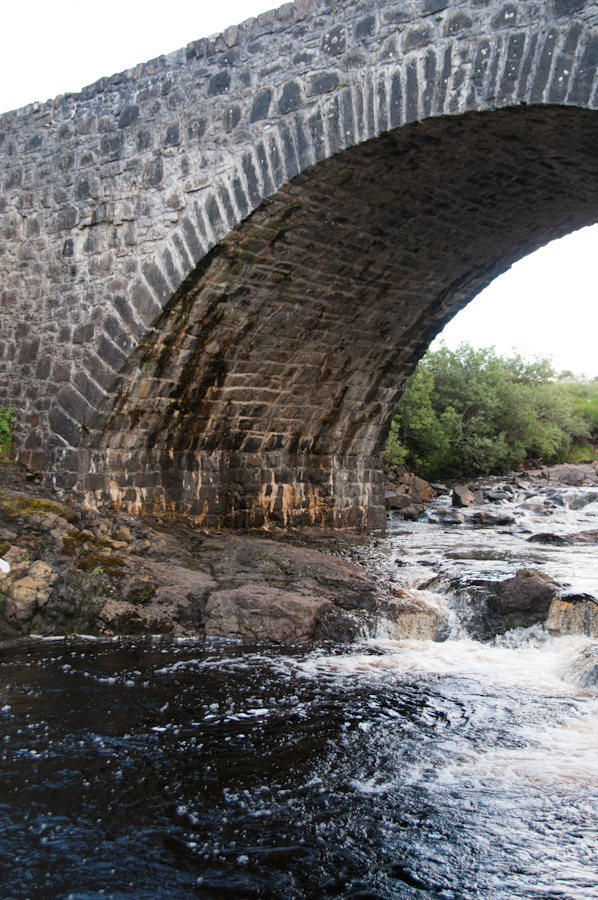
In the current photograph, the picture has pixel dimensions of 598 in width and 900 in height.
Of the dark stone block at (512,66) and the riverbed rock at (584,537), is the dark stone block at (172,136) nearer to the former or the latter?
the dark stone block at (512,66)

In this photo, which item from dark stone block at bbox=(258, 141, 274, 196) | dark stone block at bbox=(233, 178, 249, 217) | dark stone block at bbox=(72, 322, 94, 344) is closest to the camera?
dark stone block at bbox=(258, 141, 274, 196)

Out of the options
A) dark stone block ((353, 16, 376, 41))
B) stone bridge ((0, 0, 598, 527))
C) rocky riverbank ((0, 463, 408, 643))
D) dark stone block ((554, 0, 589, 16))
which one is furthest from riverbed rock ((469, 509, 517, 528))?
dark stone block ((554, 0, 589, 16))

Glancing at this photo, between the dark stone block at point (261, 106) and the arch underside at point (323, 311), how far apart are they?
796 millimetres

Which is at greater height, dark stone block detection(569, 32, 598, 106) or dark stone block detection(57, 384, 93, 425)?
dark stone block detection(569, 32, 598, 106)

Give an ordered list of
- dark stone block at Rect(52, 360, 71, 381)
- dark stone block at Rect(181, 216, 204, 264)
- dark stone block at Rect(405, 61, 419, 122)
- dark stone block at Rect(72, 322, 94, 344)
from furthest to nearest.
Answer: dark stone block at Rect(52, 360, 71, 381) < dark stone block at Rect(72, 322, 94, 344) < dark stone block at Rect(181, 216, 204, 264) < dark stone block at Rect(405, 61, 419, 122)

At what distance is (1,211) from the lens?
9.73 metres

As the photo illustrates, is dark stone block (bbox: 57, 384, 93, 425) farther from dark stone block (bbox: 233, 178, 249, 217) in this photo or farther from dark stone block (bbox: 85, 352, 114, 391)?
dark stone block (bbox: 233, 178, 249, 217)

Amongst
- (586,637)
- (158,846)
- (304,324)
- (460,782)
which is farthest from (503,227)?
(158,846)

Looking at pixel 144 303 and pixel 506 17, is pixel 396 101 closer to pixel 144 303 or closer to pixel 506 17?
pixel 506 17

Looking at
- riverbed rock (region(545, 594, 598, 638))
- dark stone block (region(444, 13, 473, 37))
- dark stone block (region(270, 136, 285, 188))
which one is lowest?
riverbed rock (region(545, 594, 598, 638))

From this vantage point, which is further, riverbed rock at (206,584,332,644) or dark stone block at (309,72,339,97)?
dark stone block at (309,72,339,97)

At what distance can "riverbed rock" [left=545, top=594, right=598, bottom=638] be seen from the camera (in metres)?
6.44

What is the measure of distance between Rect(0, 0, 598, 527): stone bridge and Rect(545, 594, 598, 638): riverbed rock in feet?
12.9

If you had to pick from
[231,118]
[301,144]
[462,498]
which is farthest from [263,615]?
[462,498]
